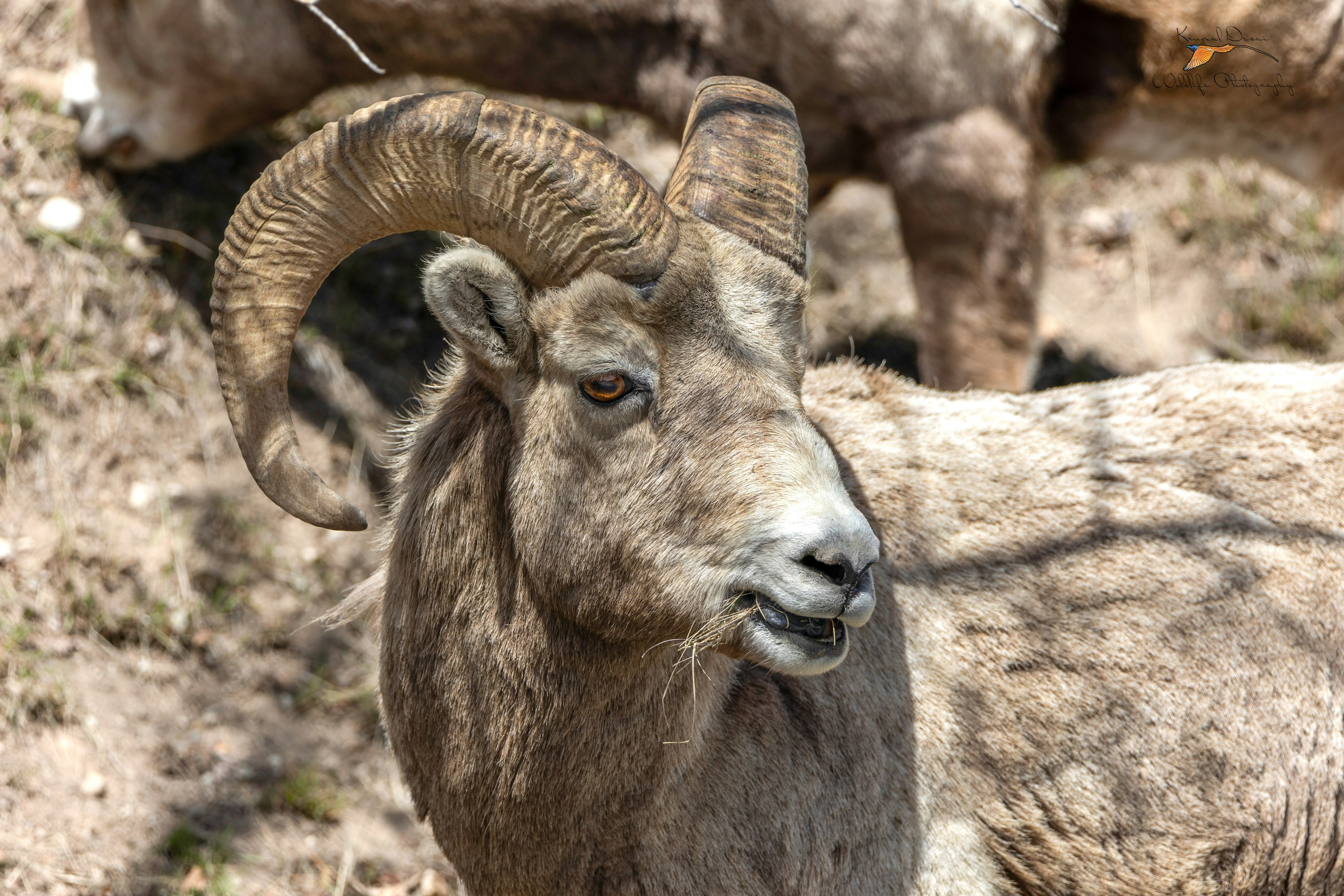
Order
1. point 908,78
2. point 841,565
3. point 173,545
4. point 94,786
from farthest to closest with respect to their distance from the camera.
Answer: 1. point 908,78
2. point 173,545
3. point 94,786
4. point 841,565

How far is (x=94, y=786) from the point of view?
16.8ft

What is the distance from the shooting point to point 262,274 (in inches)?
129

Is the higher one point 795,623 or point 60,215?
point 795,623

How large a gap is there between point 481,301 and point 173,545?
11.2 feet

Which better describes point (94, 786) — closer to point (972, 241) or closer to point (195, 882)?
point (195, 882)

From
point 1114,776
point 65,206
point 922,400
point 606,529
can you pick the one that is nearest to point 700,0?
point 922,400

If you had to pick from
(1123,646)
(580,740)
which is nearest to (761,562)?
A: (580,740)

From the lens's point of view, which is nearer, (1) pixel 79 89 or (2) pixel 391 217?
(2) pixel 391 217

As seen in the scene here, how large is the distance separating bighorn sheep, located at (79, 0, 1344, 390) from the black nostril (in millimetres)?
3980

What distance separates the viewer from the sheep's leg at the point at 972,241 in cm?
643

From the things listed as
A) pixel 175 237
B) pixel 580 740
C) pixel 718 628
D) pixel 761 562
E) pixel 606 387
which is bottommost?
pixel 175 237

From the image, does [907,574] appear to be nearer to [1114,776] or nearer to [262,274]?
[1114,776]

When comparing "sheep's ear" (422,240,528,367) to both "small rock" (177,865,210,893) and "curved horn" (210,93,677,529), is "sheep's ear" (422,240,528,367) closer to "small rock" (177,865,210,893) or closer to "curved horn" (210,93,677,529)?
"curved horn" (210,93,677,529)

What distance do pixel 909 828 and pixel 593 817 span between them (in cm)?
101
